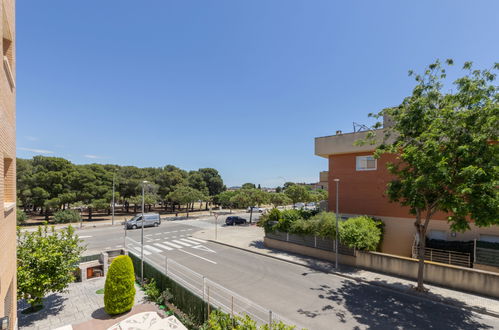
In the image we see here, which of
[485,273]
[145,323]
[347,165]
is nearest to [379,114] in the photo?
[347,165]

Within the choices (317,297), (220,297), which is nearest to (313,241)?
(317,297)

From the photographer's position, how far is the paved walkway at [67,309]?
9.64 m

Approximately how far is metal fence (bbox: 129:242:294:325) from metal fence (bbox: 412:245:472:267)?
37.2 feet

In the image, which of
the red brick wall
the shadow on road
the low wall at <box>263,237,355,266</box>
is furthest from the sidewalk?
the red brick wall

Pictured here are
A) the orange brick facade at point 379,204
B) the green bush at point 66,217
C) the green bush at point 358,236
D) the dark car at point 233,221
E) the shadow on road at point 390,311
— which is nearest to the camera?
the shadow on road at point 390,311

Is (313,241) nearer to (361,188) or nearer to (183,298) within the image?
(361,188)

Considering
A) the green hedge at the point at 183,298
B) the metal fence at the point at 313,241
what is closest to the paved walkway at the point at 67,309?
the green hedge at the point at 183,298

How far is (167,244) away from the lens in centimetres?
2302

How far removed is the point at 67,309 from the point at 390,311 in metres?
14.7

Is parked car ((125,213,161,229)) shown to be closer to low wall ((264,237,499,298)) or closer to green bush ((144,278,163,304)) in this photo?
green bush ((144,278,163,304))

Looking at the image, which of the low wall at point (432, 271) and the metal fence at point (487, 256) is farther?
the metal fence at point (487, 256)

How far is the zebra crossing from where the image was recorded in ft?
69.5

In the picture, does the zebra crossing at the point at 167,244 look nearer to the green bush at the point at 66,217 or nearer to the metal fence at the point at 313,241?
the metal fence at the point at 313,241

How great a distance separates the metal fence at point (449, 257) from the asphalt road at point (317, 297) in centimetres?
457
